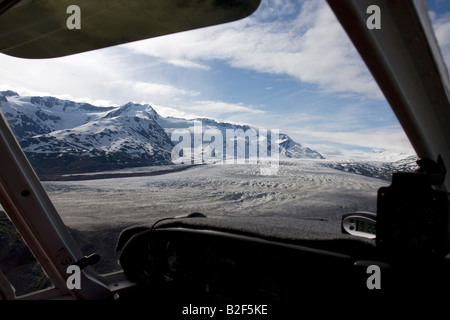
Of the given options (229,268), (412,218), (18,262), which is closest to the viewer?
(412,218)

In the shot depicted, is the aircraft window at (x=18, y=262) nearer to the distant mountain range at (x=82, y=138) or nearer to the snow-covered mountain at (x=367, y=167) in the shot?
the distant mountain range at (x=82, y=138)

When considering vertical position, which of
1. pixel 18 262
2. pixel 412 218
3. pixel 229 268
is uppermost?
pixel 412 218

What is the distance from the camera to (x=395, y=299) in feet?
3.31

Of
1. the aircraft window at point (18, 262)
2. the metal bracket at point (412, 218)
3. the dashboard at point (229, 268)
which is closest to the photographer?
the metal bracket at point (412, 218)

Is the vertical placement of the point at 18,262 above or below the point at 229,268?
below

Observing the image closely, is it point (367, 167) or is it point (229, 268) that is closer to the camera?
point (229, 268)

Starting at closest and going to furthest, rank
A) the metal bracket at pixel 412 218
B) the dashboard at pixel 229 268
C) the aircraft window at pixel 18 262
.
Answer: the metal bracket at pixel 412 218 → the dashboard at pixel 229 268 → the aircraft window at pixel 18 262

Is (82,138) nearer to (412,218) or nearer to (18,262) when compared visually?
(18,262)

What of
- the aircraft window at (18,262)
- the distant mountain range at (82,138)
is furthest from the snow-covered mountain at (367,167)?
the aircraft window at (18,262)

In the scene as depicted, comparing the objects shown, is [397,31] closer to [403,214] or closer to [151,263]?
[403,214]

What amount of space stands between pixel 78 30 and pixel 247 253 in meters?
1.73

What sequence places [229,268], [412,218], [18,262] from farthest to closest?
[18,262] < [229,268] < [412,218]

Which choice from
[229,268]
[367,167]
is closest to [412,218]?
[229,268]
